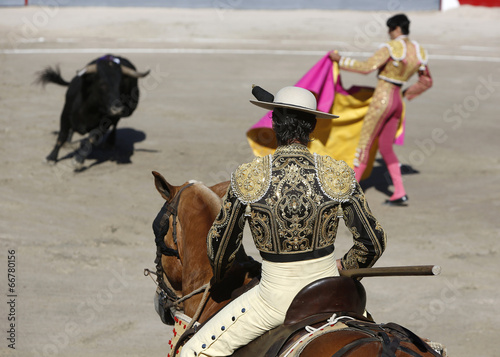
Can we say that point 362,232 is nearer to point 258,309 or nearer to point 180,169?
point 258,309

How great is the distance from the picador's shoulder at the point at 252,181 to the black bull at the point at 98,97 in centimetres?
614

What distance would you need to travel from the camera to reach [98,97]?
8.95 meters

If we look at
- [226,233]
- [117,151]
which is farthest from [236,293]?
[117,151]

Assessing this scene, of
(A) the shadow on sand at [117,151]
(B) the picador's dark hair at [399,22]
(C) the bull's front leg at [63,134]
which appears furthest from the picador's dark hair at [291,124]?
(C) the bull's front leg at [63,134]

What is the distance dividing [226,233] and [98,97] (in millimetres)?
6417

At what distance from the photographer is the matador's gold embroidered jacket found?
7492 mm

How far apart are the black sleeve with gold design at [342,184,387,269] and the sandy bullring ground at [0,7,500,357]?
7.76ft


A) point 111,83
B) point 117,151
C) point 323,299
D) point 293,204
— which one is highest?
point 293,204

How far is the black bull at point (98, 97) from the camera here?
8836mm

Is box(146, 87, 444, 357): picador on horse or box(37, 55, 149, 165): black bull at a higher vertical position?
box(146, 87, 444, 357): picador on horse

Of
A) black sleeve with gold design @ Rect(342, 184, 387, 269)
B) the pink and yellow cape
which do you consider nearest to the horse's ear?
black sleeve with gold design @ Rect(342, 184, 387, 269)

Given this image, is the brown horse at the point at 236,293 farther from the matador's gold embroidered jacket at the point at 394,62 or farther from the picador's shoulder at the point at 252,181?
the matador's gold embroidered jacket at the point at 394,62

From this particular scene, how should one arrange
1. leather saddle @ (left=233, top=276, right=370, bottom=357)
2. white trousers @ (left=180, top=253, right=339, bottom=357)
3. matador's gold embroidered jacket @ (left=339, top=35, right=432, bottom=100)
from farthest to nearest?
1. matador's gold embroidered jacket @ (left=339, top=35, right=432, bottom=100)
2. white trousers @ (left=180, top=253, right=339, bottom=357)
3. leather saddle @ (left=233, top=276, right=370, bottom=357)

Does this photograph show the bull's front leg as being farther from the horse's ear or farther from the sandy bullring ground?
the horse's ear
